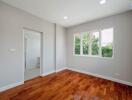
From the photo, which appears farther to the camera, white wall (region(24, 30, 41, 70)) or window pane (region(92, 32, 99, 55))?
white wall (region(24, 30, 41, 70))

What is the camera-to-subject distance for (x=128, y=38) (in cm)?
287

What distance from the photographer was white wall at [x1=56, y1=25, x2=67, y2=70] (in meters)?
4.44

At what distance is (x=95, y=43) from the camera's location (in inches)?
151

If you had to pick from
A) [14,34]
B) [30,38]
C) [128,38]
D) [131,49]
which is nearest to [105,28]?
[128,38]

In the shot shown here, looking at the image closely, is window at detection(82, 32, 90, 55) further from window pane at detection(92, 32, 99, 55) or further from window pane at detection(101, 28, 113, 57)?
window pane at detection(101, 28, 113, 57)

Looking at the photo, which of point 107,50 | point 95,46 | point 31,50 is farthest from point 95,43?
point 31,50

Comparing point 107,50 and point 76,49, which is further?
point 76,49

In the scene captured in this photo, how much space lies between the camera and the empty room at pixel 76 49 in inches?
94.6

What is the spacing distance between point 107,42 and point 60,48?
8.10 ft

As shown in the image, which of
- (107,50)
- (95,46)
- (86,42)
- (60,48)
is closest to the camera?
(107,50)

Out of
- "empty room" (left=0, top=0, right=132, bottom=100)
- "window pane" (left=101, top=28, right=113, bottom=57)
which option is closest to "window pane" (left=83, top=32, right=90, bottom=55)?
"empty room" (left=0, top=0, right=132, bottom=100)

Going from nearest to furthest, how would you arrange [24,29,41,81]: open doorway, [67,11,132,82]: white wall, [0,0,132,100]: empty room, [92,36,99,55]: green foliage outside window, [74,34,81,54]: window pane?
1. [0,0,132,100]: empty room
2. [67,11,132,82]: white wall
3. [92,36,99,55]: green foliage outside window
4. [74,34,81,54]: window pane
5. [24,29,41,81]: open doorway

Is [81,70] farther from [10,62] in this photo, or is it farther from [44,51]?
[10,62]

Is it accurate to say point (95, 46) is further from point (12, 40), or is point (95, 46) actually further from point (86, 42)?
point (12, 40)
